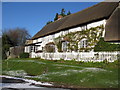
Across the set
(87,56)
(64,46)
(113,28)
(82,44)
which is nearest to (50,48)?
(64,46)

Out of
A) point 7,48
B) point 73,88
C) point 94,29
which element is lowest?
point 73,88

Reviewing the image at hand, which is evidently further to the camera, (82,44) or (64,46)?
(64,46)

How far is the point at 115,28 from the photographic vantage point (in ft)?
60.7

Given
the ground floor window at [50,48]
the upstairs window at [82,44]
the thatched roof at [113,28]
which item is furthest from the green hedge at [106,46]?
the ground floor window at [50,48]

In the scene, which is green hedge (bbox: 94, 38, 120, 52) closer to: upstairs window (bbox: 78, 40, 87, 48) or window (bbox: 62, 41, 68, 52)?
upstairs window (bbox: 78, 40, 87, 48)

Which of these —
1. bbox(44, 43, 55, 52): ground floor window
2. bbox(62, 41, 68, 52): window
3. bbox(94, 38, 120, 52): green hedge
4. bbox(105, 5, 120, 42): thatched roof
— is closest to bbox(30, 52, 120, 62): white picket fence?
bbox(94, 38, 120, 52): green hedge

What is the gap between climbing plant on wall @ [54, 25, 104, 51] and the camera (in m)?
21.3

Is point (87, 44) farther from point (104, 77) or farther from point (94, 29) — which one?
point (104, 77)

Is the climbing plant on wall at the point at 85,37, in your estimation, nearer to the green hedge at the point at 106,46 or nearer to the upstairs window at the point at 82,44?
the upstairs window at the point at 82,44

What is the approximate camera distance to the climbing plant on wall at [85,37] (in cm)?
2128

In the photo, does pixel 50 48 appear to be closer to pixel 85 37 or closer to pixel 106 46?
pixel 85 37

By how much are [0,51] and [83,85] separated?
93.5ft

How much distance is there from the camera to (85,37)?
23047 millimetres

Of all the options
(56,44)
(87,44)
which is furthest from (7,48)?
(87,44)
